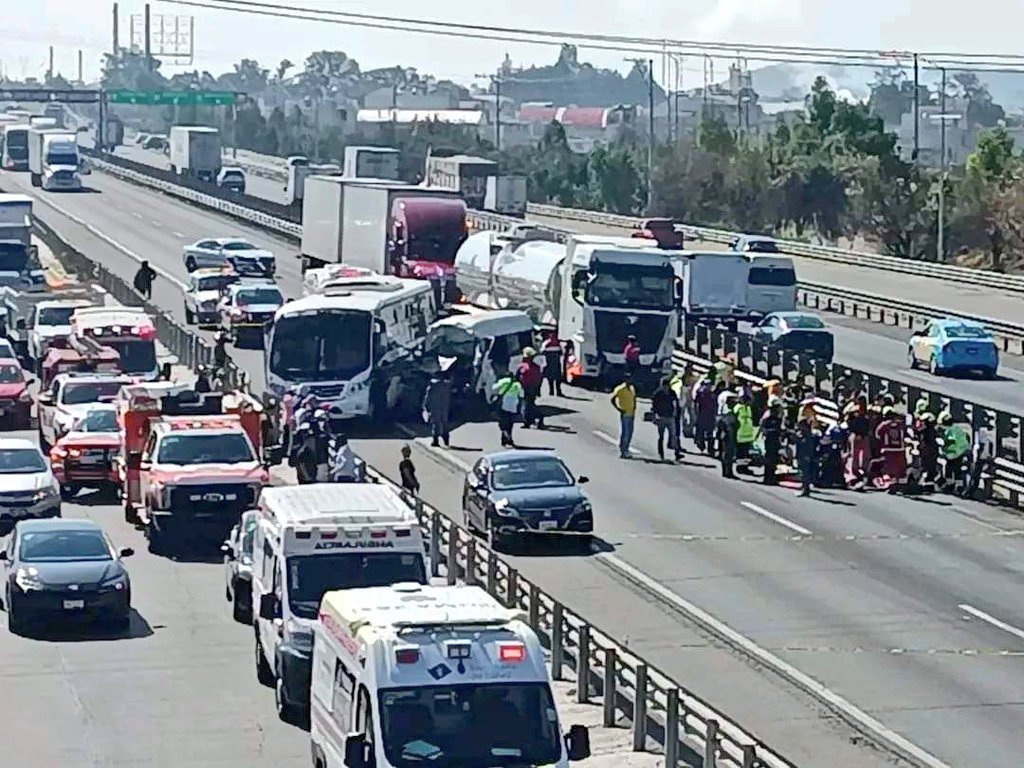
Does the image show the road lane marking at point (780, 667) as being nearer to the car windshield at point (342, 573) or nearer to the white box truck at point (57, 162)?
the car windshield at point (342, 573)

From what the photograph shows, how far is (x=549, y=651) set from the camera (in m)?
24.0

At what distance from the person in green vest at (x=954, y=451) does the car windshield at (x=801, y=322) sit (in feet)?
60.4

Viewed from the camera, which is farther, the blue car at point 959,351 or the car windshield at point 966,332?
the car windshield at point 966,332

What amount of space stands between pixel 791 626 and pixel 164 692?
7202mm

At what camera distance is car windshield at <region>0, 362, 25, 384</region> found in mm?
46562

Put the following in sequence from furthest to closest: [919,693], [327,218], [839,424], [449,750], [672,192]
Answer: [672,192], [327,218], [839,424], [919,693], [449,750]

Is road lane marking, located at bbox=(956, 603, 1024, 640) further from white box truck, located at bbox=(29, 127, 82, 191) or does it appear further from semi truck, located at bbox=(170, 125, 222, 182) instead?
semi truck, located at bbox=(170, 125, 222, 182)

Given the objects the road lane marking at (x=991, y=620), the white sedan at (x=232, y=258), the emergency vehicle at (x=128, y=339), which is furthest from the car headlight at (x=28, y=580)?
the white sedan at (x=232, y=258)

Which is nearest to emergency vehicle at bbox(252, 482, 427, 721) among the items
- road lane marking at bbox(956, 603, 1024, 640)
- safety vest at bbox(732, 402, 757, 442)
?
road lane marking at bbox(956, 603, 1024, 640)

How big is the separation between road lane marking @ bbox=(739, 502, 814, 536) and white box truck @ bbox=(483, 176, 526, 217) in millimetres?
65899

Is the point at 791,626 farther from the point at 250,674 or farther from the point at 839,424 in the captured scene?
the point at 839,424

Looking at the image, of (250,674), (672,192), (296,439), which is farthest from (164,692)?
(672,192)

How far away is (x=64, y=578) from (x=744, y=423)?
1532 centimetres

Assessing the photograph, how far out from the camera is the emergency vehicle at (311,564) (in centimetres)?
2170
